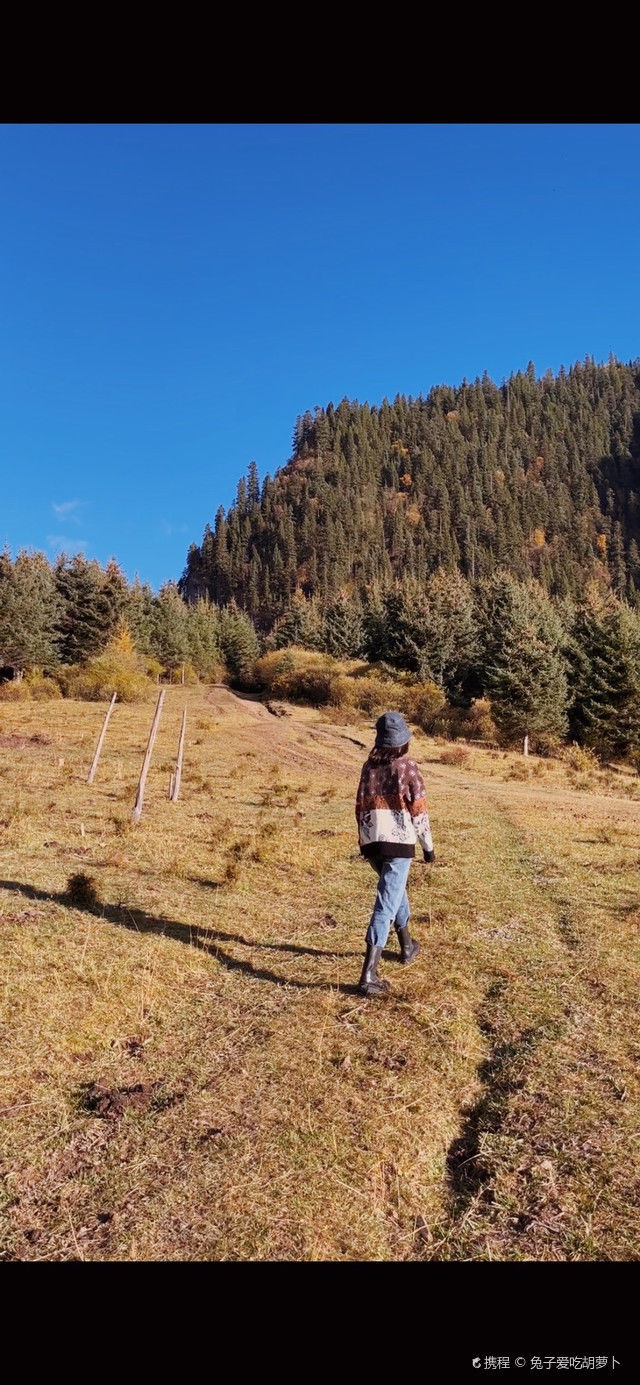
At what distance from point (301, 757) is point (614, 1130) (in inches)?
1145

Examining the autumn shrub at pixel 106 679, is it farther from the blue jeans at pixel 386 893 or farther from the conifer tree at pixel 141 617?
the blue jeans at pixel 386 893

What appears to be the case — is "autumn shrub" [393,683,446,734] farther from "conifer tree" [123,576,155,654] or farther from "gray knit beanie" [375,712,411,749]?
"gray knit beanie" [375,712,411,749]

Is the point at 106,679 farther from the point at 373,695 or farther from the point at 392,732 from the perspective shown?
the point at 392,732

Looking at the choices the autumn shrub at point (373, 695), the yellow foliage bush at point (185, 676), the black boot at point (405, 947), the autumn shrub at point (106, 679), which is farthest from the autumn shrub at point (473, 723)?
the black boot at point (405, 947)

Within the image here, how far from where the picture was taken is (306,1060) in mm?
5078

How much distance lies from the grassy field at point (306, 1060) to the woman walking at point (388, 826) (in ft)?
1.75

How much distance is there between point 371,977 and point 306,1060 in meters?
1.37

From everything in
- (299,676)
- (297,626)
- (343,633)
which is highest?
(297,626)

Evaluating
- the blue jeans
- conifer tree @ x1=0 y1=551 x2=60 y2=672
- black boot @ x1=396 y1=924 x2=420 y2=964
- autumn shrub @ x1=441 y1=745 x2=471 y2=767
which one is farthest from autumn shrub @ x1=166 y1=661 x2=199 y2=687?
the blue jeans

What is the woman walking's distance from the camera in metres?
6.28

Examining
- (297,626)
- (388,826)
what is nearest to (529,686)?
(388,826)

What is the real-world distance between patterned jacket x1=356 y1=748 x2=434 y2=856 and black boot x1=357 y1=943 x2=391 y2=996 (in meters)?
0.87
